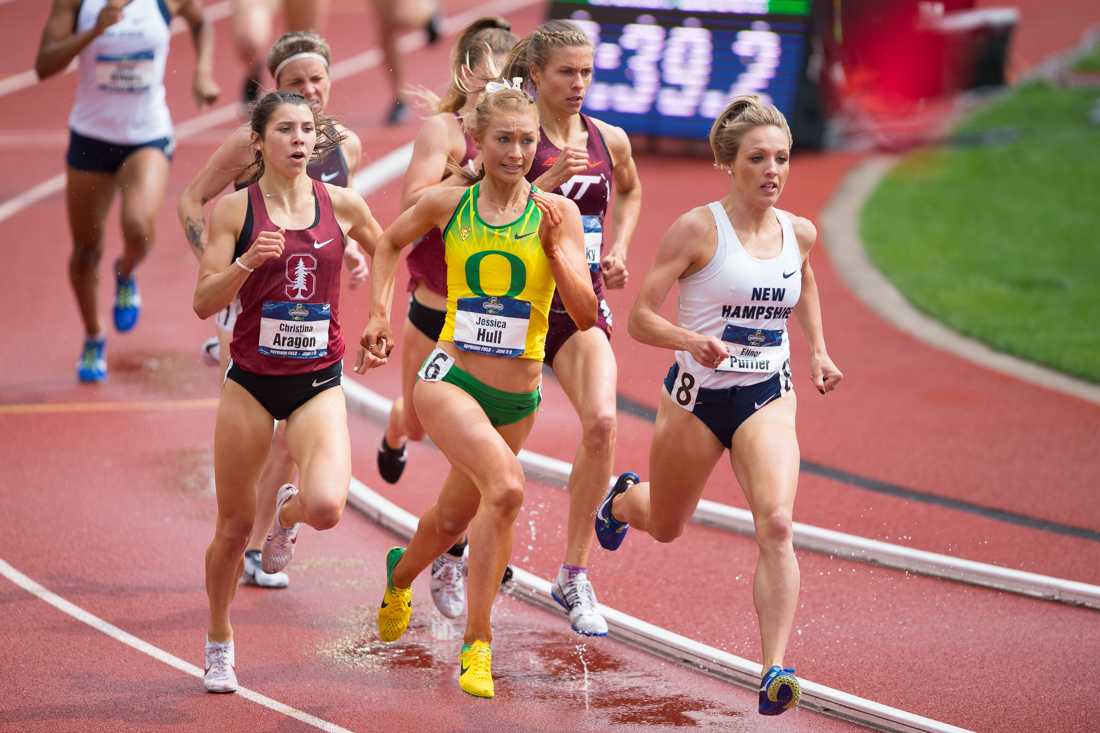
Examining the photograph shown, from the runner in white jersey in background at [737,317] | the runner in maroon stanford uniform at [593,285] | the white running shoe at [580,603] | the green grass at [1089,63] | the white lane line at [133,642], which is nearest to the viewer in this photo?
the runner in white jersey in background at [737,317]

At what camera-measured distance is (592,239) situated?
7.13 metres

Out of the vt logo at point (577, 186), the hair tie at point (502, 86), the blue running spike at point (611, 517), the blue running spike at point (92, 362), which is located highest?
the hair tie at point (502, 86)

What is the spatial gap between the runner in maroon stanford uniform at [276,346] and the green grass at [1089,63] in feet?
57.2

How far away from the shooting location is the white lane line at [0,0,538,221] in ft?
50.4

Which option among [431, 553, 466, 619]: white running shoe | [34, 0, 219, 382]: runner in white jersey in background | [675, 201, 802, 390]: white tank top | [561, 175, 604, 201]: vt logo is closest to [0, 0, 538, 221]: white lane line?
[34, 0, 219, 382]: runner in white jersey in background

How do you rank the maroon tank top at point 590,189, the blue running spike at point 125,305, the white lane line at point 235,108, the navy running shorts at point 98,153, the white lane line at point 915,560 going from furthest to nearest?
the white lane line at point 235,108
the blue running spike at point 125,305
the navy running shorts at point 98,153
the white lane line at point 915,560
the maroon tank top at point 590,189

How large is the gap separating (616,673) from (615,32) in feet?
35.2

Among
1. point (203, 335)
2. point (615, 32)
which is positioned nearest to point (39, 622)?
point (203, 335)

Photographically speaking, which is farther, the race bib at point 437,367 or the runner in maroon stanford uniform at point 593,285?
the runner in maroon stanford uniform at point 593,285

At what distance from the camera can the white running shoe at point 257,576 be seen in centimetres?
767

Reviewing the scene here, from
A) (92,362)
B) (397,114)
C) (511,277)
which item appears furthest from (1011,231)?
(511,277)

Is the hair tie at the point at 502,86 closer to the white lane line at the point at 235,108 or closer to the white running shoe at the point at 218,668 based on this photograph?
the white running shoe at the point at 218,668

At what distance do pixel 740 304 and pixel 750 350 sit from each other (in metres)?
0.19

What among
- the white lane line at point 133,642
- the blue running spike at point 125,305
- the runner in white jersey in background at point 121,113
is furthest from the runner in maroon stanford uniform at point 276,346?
the blue running spike at point 125,305
